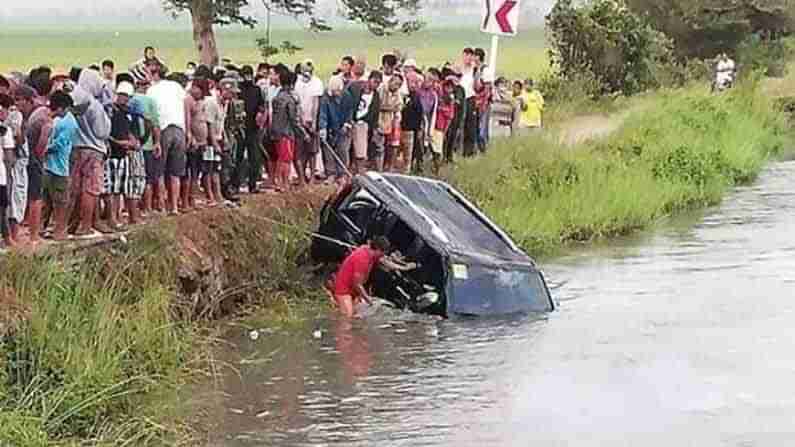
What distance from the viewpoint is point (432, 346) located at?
16391 millimetres

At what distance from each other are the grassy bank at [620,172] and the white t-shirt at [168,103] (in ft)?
22.9

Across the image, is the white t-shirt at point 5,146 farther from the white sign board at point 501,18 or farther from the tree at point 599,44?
the tree at point 599,44

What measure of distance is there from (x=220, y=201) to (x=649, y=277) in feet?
21.0

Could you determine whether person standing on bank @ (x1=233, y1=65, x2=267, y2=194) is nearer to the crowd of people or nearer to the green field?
the crowd of people

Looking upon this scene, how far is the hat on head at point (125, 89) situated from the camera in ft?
51.3

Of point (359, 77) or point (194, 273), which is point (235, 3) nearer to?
point (359, 77)

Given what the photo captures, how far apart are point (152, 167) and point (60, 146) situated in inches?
77.2

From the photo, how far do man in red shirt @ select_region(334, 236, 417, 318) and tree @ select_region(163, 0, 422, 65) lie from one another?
11648 millimetres

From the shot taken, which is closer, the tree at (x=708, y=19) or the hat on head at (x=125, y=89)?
the hat on head at (x=125, y=89)

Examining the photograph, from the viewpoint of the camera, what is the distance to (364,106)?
65.4ft

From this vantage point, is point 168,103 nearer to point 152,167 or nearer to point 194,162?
point 152,167

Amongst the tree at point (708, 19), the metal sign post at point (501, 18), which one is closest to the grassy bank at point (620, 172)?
the metal sign post at point (501, 18)

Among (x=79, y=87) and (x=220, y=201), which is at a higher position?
(x=79, y=87)

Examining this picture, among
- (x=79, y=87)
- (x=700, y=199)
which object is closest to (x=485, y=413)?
(x=79, y=87)
